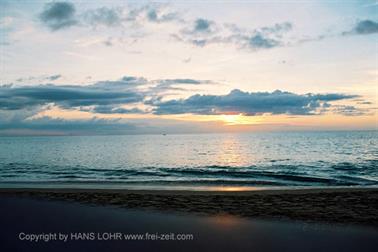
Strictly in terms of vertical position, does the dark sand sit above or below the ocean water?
above

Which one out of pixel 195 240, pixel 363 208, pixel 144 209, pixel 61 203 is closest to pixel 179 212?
pixel 144 209

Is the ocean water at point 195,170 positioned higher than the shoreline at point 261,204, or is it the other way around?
the shoreline at point 261,204

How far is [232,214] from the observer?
12.3m

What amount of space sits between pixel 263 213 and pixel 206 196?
15.5ft

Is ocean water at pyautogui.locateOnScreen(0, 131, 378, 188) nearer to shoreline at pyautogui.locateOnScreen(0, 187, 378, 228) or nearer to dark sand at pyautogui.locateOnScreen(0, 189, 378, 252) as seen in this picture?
shoreline at pyautogui.locateOnScreen(0, 187, 378, 228)

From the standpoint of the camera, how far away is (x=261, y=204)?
47.0 ft

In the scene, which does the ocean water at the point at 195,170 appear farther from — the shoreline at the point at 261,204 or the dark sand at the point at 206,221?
the dark sand at the point at 206,221

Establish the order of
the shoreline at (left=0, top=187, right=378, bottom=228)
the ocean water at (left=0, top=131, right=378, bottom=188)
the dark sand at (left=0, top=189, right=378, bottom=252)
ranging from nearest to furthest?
1. the dark sand at (left=0, top=189, right=378, bottom=252)
2. the shoreline at (left=0, top=187, right=378, bottom=228)
3. the ocean water at (left=0, top=131, right=378, bottom=188)

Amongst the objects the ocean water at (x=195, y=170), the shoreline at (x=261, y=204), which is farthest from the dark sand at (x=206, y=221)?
the ocean water at (x=195, y=170)

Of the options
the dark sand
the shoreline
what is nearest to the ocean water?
the shoreline

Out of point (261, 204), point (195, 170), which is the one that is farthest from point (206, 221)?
point (195, 170)

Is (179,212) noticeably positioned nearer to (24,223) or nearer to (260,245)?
(260,245)

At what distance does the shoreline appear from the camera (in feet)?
39.0

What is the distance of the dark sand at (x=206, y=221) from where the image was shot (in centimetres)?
850
